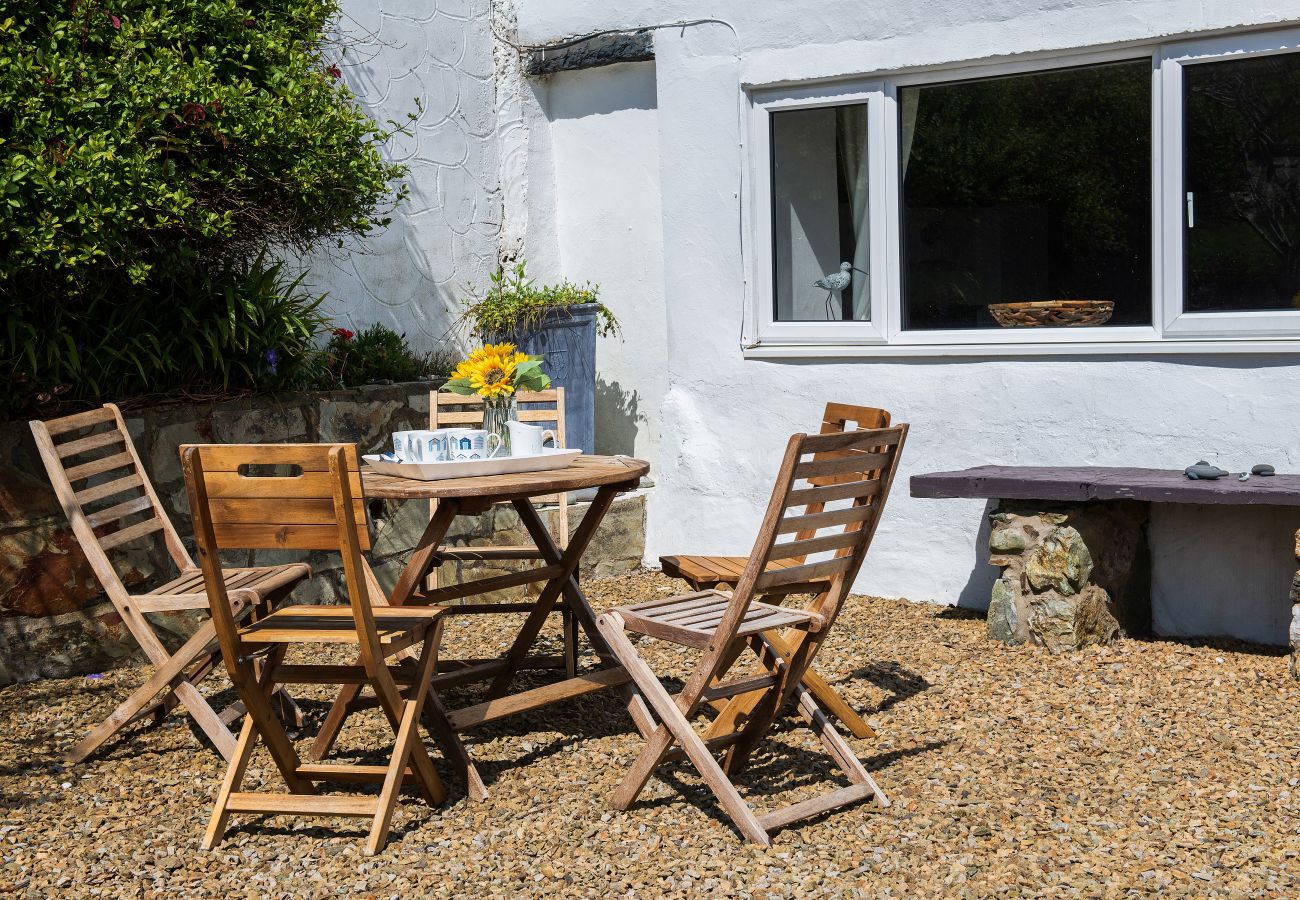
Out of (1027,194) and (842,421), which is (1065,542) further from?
(1027,194)

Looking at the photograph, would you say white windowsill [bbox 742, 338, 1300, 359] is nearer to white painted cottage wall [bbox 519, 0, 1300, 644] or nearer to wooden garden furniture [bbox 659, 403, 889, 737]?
white painted cottage wall [bbox 519, 0, 1300, 644]

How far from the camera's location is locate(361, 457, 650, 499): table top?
3672mm

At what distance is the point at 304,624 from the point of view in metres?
3.50

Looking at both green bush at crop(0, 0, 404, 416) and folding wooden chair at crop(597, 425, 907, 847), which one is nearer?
folding wooden chair at crop(597, 425, 907, 847)

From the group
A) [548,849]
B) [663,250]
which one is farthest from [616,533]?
[548,849]

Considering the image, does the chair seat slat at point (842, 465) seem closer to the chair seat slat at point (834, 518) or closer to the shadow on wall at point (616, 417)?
the chair seat slat at point (834, 518)

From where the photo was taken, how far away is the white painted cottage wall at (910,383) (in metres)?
5.32

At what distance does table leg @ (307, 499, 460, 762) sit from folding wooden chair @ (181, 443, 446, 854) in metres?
0.20

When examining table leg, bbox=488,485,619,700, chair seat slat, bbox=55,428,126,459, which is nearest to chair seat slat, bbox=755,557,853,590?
table leg, bbox=488,485,619,700

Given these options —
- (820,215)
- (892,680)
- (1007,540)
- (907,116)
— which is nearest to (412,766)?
(892,680)

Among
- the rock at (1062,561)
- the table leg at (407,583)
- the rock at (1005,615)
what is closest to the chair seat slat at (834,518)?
the table leg at (407,583)

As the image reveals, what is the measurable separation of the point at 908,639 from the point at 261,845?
2.93m

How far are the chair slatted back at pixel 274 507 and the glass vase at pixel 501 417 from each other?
93cm

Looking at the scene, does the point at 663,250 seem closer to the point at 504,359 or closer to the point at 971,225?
the point at 971,225
